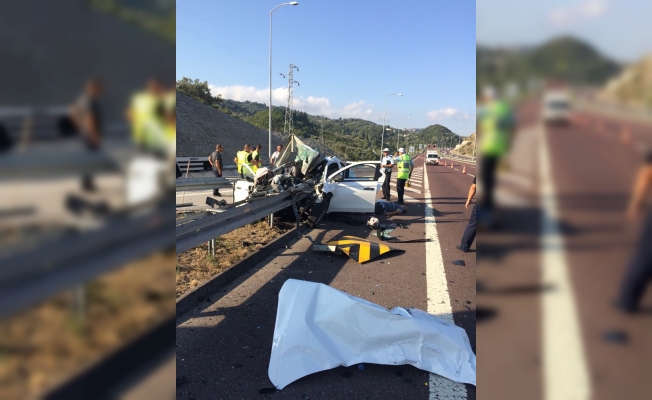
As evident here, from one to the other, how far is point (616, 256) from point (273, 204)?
617 centimetres

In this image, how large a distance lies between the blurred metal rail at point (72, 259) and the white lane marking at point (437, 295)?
101 inches

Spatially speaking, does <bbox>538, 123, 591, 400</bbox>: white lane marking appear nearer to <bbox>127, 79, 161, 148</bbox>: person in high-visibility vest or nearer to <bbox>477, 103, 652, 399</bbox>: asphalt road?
<bbox>477, 103, 652, 399</bbox>: asphalt road

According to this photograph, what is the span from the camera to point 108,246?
2.38 feet

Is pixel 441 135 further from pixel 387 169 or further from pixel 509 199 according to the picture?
pixel 509 199

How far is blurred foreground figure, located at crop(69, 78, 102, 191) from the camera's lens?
2.16 ft

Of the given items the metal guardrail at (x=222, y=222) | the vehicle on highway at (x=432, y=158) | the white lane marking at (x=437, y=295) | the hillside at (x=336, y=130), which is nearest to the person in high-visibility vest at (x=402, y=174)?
the white lane marking at (x=437, y=295)

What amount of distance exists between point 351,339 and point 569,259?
2581mm

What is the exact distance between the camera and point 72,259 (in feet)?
2.16

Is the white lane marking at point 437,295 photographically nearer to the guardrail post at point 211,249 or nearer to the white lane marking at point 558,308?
the white lane marking at point 558,308

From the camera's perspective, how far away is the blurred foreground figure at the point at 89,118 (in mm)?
658

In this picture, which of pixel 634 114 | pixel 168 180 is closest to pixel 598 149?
pixel 634 114

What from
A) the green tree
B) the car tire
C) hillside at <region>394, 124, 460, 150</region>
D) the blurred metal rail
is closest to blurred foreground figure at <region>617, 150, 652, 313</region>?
the blurred metal rail

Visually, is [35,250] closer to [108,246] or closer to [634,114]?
[108,246]

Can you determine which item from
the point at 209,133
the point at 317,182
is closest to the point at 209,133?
the point at 209,133
